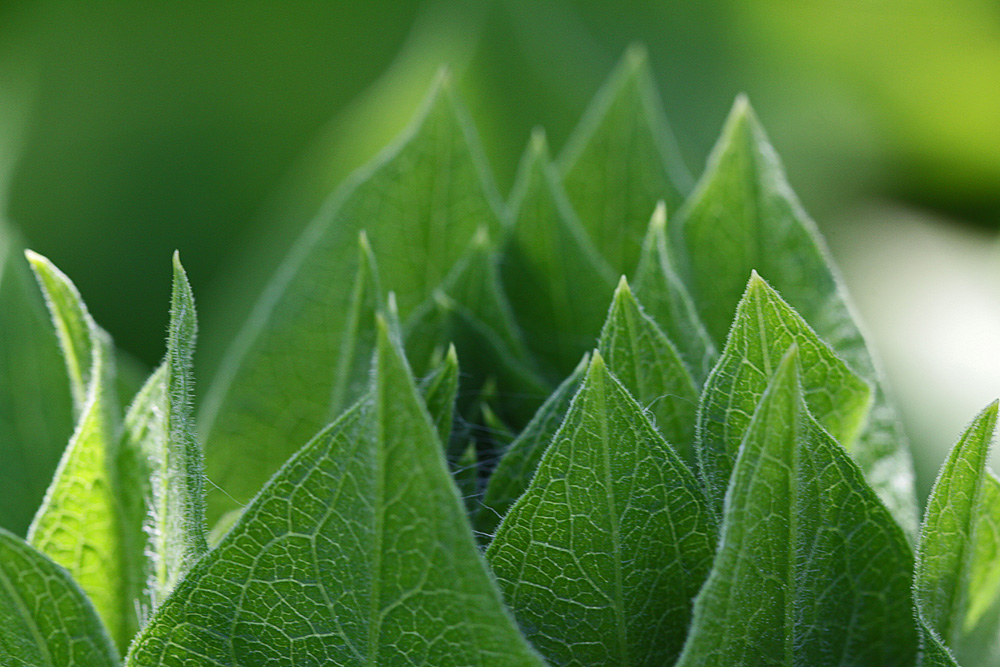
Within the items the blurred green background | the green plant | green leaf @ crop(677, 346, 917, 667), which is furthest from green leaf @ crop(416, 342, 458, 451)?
the blurred green background

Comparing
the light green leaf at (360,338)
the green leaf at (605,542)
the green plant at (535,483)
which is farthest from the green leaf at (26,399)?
the green leaf at (605,542)

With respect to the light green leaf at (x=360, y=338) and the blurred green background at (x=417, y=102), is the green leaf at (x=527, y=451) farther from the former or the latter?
the blurred green background at (x=417, y=102)

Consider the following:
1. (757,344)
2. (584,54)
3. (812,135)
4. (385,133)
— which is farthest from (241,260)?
(757,344)

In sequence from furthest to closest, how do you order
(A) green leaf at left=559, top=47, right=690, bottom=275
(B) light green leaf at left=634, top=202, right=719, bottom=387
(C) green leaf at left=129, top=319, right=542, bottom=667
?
(A) green leaf at left=559, top=47, right=690, bottom=275, (B) light green leaf at left=634, top=202, right=719, bottom=387, (C) green leaf at left=129, top=319, right=542, bottom=667

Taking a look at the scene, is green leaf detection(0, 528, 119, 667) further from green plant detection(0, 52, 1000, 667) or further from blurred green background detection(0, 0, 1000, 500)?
blurred green background detection(0, 0, 1000, 500)

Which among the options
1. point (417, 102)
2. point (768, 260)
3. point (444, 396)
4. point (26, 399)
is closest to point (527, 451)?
point (444, 396)

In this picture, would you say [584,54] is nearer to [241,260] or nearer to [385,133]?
[385,133]
